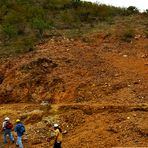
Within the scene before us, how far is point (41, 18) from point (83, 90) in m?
9.58

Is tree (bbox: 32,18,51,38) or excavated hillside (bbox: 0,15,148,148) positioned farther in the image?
tree (bbox: 32,18,51,38)

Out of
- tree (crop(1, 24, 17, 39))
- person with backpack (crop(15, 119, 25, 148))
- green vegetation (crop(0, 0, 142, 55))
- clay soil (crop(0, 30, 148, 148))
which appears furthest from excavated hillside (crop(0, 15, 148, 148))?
tree (crop(1, 24, 17, 39))

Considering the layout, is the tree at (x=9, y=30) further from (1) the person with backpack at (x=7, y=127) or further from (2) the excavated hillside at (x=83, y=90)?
(1) the person with backpack at (x=7, y=127)

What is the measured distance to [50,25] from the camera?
27.7 metres

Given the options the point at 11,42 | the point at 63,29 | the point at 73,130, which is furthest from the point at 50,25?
the point at 73,130

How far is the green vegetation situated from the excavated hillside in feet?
5.35

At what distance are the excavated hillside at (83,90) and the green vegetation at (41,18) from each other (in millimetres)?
1630

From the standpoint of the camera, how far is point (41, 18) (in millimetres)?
28125

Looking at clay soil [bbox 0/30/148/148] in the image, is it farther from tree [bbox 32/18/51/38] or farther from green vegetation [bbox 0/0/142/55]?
tree [bbox 32/18/51/38]

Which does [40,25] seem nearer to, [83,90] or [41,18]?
[41,18]

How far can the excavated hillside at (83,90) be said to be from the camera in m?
16.3

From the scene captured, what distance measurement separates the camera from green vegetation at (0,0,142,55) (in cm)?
2597

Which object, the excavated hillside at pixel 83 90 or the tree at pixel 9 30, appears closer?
the excavated hillside at pixel 83 90

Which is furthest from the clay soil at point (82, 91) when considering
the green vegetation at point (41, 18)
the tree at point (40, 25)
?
the tree at point (40, 25)
